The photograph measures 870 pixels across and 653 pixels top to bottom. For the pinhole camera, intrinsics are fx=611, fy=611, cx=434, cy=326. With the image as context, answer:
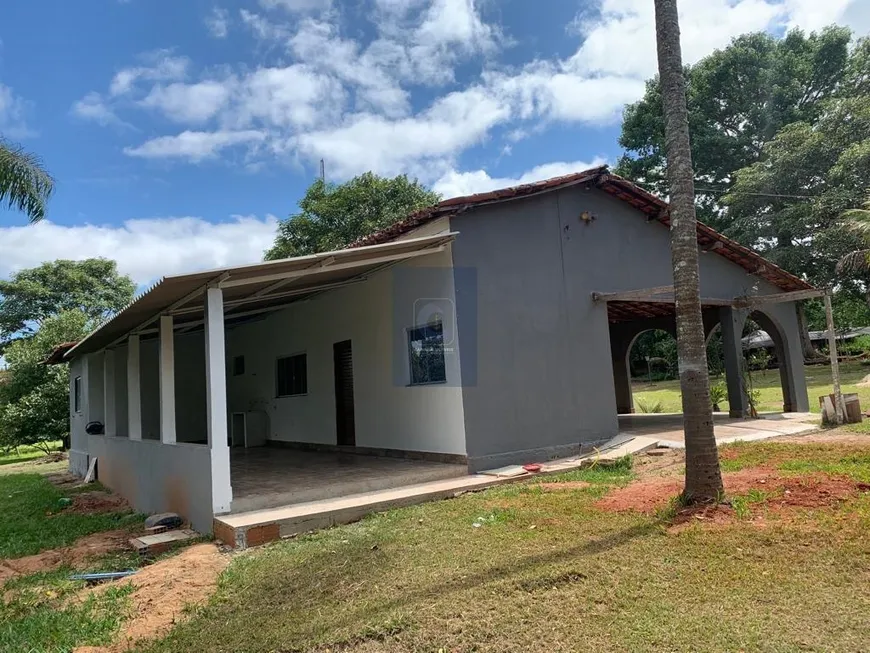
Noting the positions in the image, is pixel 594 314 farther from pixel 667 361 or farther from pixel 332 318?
pixel 667 361

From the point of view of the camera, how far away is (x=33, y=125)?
16562mm

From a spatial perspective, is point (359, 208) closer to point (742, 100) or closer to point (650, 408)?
point (650, 408)

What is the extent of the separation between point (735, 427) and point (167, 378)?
9848mm

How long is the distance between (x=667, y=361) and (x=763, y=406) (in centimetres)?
1661

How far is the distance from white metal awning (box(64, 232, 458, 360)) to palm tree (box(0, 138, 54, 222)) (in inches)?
163

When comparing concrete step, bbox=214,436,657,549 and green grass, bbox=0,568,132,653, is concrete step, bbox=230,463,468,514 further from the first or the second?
green grass, bbox=0,568,132,653

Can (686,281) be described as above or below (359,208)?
below

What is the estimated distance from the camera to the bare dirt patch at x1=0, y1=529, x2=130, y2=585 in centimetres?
649

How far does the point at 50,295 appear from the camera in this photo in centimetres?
3338

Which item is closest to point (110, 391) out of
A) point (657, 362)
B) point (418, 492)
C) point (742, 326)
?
point (418, 492)

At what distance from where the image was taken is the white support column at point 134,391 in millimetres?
10391

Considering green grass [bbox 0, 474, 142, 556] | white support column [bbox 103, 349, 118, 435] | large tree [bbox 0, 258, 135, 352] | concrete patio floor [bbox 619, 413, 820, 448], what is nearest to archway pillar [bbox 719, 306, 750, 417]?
concrete patio floor [bbox 619, 413, 820, 448]

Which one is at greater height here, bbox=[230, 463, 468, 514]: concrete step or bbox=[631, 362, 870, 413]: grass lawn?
bbox=[631, 362, 870, 413]: grass lawn

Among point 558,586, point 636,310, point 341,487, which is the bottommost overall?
point 558,586
